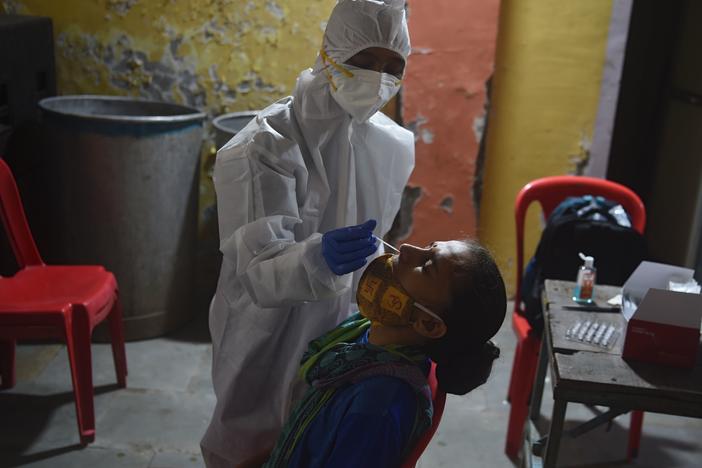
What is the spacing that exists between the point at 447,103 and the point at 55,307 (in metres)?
1.95

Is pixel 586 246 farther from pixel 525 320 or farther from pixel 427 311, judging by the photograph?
pixel 427 311

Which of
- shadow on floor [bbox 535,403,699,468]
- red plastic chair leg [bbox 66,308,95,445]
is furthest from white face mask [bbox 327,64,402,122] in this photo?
shadow on floor [bbox 535,403,699,468]

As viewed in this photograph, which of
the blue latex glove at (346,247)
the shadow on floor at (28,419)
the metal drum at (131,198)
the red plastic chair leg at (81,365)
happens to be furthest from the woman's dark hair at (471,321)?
the metal drum at (131,198)

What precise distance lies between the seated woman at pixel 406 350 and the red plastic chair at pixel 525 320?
1.26 metres

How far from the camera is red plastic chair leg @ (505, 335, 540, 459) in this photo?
2.66 m

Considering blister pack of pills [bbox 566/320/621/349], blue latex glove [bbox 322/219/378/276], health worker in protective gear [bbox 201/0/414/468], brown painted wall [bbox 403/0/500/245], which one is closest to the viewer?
blue latex glove [bbox 322/219/378/276]

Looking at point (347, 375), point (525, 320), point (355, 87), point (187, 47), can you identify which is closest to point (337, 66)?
point (355, 87)

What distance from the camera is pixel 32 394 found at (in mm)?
2898

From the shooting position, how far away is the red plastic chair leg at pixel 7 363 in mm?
2920

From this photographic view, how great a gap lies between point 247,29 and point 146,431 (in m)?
1.87

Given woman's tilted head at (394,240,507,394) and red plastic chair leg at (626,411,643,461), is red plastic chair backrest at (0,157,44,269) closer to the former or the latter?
woman's tilted head at (394,240,507,394)

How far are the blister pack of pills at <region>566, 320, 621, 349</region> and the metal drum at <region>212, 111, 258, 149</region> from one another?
1739 millimetres

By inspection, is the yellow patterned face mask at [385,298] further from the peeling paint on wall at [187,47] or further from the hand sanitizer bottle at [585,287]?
the peeling paint on wall at [187,47]

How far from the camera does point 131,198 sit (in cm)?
317
